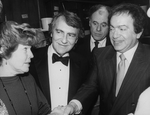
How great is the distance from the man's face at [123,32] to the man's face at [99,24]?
4.25 feet

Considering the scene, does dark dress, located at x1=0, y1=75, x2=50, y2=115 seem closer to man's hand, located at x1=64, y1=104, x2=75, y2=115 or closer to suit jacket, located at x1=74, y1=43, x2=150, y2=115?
man's hand, located at x1=64, y1=104, x2=75, y2=115

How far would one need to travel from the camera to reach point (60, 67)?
1.90 meters

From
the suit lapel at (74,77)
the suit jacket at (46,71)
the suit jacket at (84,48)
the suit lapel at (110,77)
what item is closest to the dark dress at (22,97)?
the suit jacket at (46,71)

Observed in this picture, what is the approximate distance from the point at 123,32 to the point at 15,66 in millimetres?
1080

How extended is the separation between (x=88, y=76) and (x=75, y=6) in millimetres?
2456

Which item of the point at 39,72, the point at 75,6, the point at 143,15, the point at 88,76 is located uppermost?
the point at 75,6

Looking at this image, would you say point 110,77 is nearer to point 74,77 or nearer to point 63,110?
point 74,77

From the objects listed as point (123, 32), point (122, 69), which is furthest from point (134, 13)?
point (122, 69)

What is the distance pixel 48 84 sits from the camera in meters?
1.78

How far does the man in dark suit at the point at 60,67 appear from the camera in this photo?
1784 millimetres

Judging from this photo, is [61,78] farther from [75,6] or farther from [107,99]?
[75,6]

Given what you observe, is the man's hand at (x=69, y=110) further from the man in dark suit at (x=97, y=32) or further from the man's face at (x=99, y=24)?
the man's face at (x=99, y=24)

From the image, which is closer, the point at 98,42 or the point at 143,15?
the point at 143,15

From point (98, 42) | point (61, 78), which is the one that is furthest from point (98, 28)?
point (61, 78)
